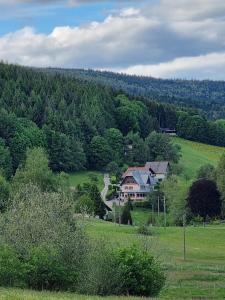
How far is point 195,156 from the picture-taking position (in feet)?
562

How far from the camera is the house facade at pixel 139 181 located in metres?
140

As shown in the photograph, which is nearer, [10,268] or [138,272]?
[10,268]

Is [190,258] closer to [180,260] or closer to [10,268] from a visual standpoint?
[180,260]

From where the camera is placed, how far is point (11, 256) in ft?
117

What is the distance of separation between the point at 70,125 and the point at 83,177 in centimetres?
2012

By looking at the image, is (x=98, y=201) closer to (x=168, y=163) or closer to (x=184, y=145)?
(x=168, y=163)

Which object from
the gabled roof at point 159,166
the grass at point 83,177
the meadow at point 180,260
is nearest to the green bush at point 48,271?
the meadow at point 180,260

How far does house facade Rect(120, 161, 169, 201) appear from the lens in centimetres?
14000

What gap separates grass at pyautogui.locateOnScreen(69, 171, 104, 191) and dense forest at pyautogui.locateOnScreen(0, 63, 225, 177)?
74.6 inches

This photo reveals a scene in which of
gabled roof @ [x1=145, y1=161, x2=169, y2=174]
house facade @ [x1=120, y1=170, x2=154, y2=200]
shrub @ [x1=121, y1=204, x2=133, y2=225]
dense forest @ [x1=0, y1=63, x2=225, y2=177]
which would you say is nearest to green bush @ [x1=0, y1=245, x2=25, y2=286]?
shrub @ [x1=121, y1=204, x2=133, y2=225]

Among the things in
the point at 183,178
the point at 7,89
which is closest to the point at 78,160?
the point at 183,178

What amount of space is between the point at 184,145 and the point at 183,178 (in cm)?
4340

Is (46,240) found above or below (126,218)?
above

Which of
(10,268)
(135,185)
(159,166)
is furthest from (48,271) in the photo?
(159,166)
